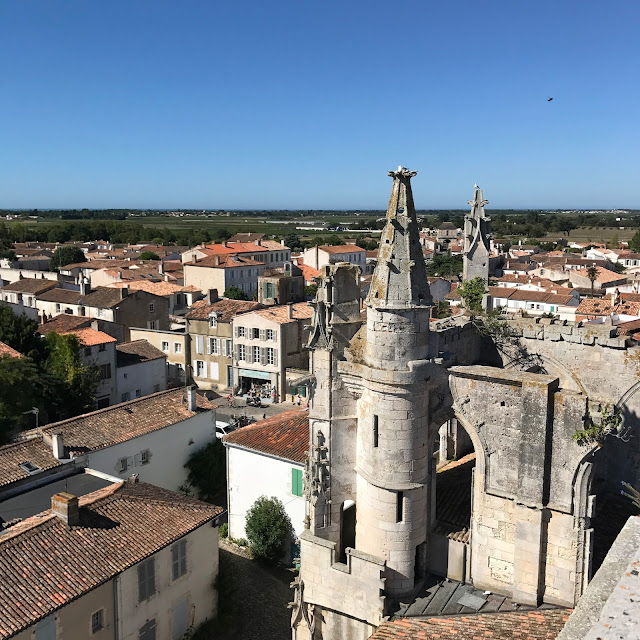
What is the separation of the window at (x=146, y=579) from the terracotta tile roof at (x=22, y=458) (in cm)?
697

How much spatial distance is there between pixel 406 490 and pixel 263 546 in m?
13.4

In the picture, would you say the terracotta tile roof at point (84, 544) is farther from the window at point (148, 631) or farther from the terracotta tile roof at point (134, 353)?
the terracotta tile roof at point (134, 353)

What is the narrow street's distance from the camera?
72.5 ft

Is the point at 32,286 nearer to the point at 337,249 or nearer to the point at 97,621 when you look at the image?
the point at 337,249

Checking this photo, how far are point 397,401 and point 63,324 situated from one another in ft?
135

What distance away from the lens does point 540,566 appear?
13945 millimetres

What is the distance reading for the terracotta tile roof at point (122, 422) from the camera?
87.5 feet

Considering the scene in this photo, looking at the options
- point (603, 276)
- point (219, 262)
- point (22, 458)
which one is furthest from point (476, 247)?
point (603, 276)

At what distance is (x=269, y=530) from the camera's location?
2575 cm

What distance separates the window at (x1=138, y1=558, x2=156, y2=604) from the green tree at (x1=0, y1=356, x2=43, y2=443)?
16.2 meters

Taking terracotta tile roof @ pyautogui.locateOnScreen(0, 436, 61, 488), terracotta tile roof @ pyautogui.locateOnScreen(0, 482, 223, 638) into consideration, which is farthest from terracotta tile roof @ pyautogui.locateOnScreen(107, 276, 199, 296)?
terracotta tile roof @ pyautogui.locateOnScreen(0, 482, 223, 638)

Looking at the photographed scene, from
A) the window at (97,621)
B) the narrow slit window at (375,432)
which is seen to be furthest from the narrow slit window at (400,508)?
the window at (97,621)

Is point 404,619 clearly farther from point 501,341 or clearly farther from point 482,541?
point 501,341

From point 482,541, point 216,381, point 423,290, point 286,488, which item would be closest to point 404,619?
point 482,541
